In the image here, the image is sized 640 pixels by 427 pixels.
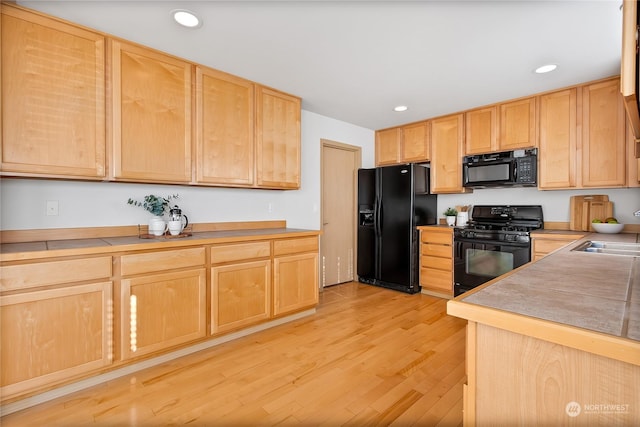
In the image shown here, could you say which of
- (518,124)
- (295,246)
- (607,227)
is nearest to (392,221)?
(295,246)

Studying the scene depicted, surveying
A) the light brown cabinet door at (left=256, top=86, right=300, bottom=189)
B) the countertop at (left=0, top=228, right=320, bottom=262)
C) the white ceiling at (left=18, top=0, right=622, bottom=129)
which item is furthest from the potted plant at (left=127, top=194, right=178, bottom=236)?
the white ceiling at (left=18, top=0, right=622, bottom=129)

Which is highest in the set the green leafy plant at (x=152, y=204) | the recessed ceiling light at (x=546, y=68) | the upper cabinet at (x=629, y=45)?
the recessed ceiling light at (x=546, y=68)

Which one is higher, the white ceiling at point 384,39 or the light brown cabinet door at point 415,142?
the white ceiling at point 384,39

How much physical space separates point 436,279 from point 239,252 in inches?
101

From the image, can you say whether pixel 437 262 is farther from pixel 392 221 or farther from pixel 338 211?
pixel 338 211

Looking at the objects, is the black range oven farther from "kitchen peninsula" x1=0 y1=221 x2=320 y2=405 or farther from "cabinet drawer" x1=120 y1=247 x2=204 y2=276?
"cabinet drawer" x1=120 y1=247 x2=204 y2=276

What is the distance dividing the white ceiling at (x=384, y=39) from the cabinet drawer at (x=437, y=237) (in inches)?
65.6

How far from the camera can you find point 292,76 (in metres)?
2.76

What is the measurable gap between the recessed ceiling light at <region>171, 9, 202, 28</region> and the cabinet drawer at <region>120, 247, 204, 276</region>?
156 cm

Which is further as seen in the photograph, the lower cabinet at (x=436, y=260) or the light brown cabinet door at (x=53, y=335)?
the lower cabinet at (x=436, y=260)

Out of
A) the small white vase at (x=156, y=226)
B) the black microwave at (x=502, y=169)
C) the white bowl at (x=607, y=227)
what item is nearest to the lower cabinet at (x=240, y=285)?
the small white vase at (x=156, y=226)

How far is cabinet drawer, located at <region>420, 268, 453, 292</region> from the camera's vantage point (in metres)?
3.69

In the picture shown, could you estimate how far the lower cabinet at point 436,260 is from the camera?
12.1ft

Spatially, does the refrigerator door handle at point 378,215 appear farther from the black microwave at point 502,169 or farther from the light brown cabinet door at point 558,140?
the light brown cabinet door at point 558,140
